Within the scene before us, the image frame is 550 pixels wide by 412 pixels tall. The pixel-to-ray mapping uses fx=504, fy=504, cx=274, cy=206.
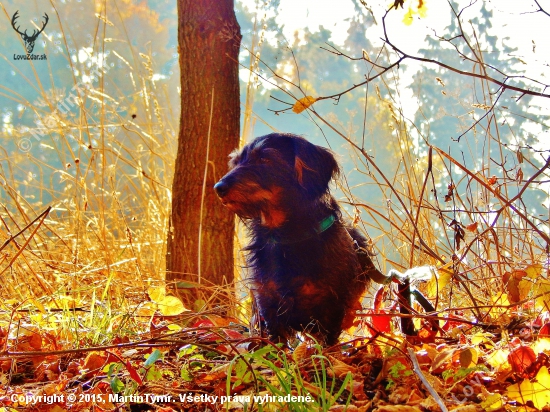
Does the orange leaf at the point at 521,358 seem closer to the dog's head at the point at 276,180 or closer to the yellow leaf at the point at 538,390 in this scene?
the yellow leaf at the point at 538,390

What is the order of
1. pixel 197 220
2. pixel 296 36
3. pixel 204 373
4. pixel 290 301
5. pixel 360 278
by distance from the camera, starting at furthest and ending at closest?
pixel 296 36 < pixel 197 220 < pixel 360 278 < pixel 290 301 < pixel 204 373

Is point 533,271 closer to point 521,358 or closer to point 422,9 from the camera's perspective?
point 521,358

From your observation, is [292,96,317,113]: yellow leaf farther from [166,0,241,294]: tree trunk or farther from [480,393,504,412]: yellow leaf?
[166,0,241,294]: tree trunk

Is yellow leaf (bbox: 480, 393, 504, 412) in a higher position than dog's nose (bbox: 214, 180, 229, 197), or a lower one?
lower

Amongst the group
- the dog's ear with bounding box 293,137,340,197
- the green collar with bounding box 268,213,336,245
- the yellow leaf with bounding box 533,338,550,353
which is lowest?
the yellow leaf with bounding box 533,338,550,353

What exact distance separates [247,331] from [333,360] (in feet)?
2.65

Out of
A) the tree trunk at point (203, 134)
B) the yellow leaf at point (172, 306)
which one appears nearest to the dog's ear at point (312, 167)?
the yellow leaf at point (172, 306)

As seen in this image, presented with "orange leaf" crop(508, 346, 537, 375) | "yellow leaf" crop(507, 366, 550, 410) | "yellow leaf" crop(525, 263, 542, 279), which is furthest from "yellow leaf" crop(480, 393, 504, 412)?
"yellow leaf" crop(525, 263, 542, 279)

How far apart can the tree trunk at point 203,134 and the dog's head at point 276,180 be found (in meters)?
1.12

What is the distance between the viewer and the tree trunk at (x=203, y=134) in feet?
11.1

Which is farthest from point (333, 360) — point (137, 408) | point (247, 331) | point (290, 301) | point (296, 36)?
point (296, 36)

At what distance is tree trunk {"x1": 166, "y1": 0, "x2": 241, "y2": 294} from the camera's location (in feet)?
11.1

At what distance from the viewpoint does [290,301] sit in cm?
208

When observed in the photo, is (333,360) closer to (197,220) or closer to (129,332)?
(129,332)
